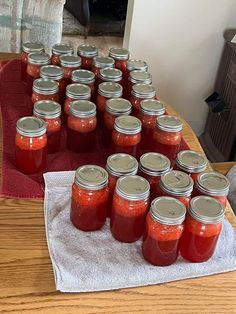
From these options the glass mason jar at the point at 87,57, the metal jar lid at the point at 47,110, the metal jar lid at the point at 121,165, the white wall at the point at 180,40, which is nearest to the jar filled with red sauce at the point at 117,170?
the metal jar lid at the point at 121,165

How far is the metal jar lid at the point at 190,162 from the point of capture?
3.20ft

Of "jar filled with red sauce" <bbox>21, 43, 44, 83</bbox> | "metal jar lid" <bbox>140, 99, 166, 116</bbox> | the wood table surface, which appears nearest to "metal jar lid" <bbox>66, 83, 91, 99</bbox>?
"metal jar lid" <bbox>140, 99, 166, 116</bbox>

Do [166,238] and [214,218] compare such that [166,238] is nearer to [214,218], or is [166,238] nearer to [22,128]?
[214,218]

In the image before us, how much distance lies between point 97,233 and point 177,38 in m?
1.44

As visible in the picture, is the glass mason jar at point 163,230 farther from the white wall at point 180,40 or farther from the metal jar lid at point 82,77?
the white wall at point 180,40

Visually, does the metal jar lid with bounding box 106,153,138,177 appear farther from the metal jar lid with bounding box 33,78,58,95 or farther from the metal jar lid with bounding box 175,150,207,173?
the metal jar lid with bounding box 33,78,58,95

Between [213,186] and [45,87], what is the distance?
482mm

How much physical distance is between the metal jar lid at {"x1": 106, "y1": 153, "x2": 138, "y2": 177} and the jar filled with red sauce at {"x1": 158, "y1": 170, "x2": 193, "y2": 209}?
6 centimetres

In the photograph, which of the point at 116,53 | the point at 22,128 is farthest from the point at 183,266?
the point at 116,53

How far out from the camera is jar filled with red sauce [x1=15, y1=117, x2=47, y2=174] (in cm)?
100

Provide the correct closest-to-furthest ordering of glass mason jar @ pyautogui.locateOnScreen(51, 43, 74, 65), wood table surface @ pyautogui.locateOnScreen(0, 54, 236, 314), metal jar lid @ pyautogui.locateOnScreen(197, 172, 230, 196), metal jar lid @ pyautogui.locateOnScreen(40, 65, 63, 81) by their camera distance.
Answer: wood table surface @ pyautogui.locateOnScreen(0, 54, 236, 314) → metal jar lid @ pyautogui.locateOnScreen(197, 172, 230, 196) → metal jar lid @ pyautogui.locateOnScreen(40, 65, 63, 81) → glass mason jar @ pyautogui.locateOnScreen(51, 43, 74, 65)

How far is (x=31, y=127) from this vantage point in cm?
101

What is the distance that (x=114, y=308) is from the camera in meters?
0.79

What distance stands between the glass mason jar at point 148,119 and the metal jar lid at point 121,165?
0.18m
